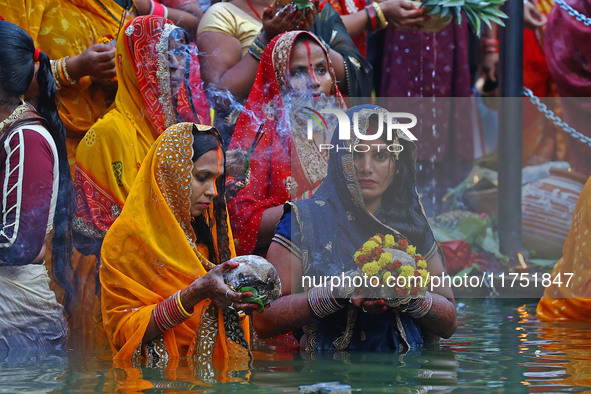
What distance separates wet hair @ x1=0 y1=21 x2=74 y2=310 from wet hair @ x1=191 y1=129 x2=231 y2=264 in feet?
3.39

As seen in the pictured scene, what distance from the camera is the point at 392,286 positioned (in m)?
4.21

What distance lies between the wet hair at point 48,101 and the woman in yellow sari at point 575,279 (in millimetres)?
3175

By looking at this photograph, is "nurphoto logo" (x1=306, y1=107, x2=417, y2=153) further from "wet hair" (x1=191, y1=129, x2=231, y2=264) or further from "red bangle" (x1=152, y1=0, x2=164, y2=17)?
"red bangle" (x1=152, y1=0, x2=164, y2=17)

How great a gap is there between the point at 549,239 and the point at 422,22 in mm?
1896

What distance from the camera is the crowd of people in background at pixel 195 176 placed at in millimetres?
4520

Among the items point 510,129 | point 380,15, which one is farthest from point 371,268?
point 510,129

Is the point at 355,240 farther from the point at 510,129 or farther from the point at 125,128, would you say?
the point at 510,129

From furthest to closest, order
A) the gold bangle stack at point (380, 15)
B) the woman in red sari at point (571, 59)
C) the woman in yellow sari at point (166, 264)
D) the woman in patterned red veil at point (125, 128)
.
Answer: the woman in red sari at point (571, 59)
the gold bangle stack at point (380, 15)
the woman in patterned red veil at point (125, 128)
the woman in yellow sari at point (166, 264)

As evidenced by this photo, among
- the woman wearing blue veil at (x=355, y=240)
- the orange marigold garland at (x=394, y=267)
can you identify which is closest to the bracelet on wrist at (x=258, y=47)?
the woman wearing blue veil at (x=355, y=240)

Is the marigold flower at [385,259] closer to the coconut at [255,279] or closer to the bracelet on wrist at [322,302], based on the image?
the bracelet on wrist at [322,302]

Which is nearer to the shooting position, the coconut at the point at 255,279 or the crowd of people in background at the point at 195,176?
the coconut at the point at 255,279

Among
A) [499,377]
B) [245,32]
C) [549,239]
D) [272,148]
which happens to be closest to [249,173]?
[272,148]

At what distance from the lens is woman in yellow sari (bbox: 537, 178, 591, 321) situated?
20.6ft

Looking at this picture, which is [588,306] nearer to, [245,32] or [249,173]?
[249,173]
